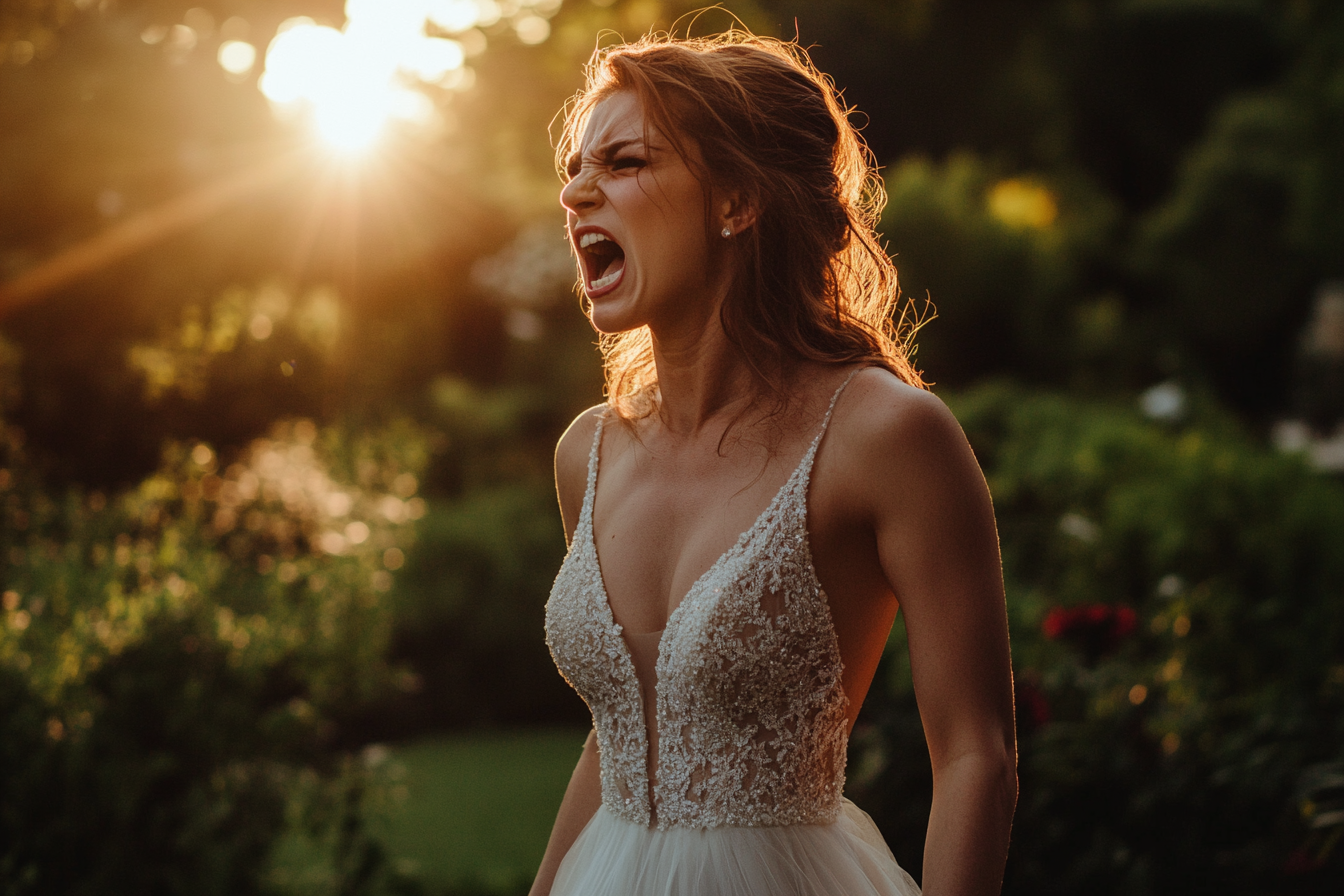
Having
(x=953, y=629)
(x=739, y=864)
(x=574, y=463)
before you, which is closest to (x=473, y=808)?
(x=574, y=463)

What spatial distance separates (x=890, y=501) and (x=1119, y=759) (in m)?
2.63

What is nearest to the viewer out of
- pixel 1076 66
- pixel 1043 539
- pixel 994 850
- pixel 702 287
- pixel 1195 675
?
pixel 994 850

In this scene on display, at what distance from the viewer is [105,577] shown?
13.2 ft

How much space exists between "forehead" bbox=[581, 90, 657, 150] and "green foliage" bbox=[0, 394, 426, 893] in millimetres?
2755

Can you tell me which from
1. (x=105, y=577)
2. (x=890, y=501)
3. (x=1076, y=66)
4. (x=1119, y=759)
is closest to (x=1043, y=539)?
(x=1119, y=759)

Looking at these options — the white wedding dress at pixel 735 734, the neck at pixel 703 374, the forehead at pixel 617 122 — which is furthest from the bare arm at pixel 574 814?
the forehead at pixel 617 122

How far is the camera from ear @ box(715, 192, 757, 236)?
5.68ft

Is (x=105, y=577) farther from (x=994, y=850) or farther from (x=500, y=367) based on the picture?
(x=500, y=367)

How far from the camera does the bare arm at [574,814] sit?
1.95m

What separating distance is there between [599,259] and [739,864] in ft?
3.18

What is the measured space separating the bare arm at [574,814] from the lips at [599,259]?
79 centimetres

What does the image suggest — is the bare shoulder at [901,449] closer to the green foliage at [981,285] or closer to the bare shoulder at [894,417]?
the bare shoulder at [894,417]

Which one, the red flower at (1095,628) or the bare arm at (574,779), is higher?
the bare arm at (574,779)

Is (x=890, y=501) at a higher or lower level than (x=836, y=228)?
lower
